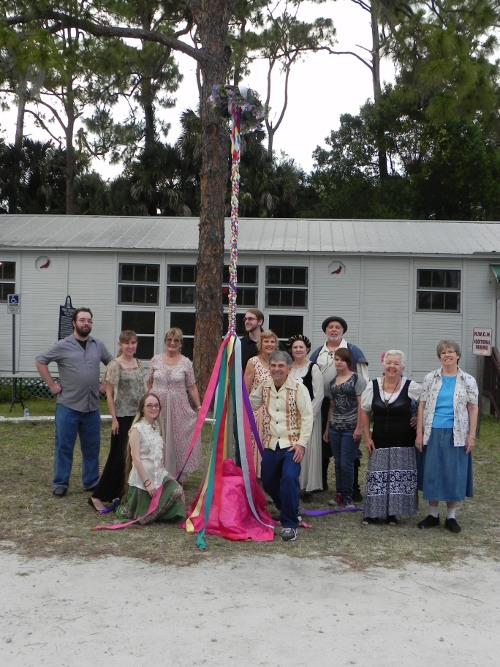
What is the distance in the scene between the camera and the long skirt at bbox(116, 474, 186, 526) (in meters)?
5.89

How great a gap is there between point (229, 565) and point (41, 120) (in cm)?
2918

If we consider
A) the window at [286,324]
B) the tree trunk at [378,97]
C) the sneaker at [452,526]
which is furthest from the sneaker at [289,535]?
the tree trunk at [378,97]

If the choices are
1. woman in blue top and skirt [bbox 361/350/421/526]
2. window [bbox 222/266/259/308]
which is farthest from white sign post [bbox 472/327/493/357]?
woman in blue top and skirt [bbox 361/350/421/526]

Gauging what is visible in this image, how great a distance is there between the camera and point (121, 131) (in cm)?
2936

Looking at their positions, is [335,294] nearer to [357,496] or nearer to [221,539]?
[357,496]

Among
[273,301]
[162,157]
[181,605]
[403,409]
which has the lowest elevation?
[181,605]

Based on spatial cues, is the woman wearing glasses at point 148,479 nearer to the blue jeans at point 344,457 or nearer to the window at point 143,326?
the blue jeans at point 344,457

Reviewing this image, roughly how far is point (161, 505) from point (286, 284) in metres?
9.15

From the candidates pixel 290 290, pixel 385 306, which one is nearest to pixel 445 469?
pixel 385 306

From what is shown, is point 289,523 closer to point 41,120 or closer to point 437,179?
point 437,179

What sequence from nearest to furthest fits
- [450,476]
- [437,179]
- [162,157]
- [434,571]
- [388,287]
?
[434,571] < [450,476] < [388,287] < [162,157] < [437,179]

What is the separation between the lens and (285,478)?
559cm

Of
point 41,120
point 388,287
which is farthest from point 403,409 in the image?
point 41,120

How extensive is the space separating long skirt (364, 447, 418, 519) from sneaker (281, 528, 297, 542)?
74 centimetres
